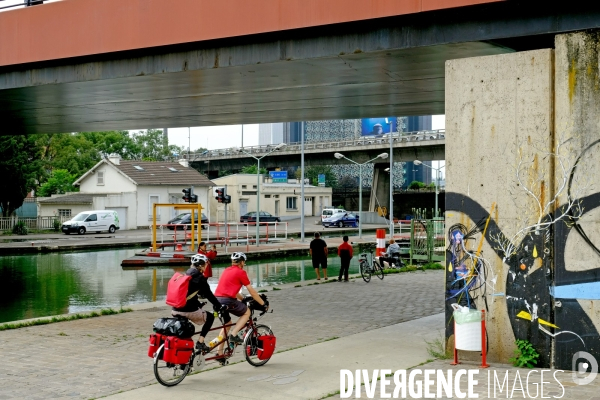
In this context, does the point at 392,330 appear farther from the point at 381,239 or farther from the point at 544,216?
the point at 381,239

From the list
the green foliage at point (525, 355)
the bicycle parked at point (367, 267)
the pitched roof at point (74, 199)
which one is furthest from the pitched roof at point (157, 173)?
the green foliage at point (525, 355)

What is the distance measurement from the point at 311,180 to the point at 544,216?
120795 mm

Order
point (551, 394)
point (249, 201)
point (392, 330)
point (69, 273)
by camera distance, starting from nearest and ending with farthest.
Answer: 1. point (551, 394)
2. point (392, 330)
3. point (69, 273)
4. point (249, 201)

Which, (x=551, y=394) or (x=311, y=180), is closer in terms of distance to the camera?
(x=551, y=394)

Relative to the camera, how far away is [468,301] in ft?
36.2

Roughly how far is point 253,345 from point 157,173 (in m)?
55.7

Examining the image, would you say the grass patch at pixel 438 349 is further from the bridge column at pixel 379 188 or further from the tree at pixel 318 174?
the tree at pixel 318 174

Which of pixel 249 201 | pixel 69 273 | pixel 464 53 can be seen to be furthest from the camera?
pixel 249 201

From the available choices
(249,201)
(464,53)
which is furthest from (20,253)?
(249,201)

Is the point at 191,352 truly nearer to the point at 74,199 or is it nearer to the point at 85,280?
the point at 85,280

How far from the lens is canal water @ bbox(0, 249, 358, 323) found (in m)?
20.6

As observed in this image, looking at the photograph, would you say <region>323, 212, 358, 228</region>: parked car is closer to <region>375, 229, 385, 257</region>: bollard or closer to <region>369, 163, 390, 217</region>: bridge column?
<region>369, 163, 390, 217</region>: bridge column

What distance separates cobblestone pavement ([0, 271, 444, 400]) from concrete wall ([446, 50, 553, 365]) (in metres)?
3.37

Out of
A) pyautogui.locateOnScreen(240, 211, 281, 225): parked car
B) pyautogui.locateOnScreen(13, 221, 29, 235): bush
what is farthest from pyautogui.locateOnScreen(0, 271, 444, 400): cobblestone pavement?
pyautogui.locateOnScreen(240, 211, 281, 225): parked car
